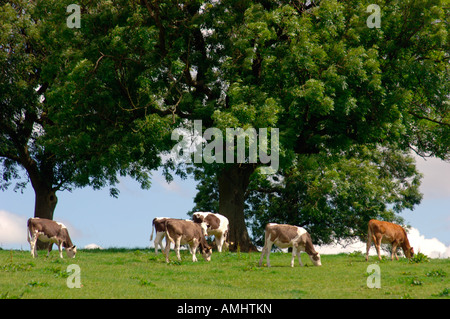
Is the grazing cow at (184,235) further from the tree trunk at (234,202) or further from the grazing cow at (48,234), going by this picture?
the tree trunk at (234,202)

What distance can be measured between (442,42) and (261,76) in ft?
29.7

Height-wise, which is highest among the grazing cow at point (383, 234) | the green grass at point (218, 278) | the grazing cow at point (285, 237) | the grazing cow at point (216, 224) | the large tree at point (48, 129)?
the large tree at point (48, 129)

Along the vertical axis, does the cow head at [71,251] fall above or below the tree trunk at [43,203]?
below

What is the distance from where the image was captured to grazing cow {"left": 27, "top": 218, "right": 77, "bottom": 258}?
25.2m

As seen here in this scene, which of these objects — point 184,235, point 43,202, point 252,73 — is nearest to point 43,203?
point 43,202

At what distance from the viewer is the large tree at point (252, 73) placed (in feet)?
90.0

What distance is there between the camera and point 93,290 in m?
15.1

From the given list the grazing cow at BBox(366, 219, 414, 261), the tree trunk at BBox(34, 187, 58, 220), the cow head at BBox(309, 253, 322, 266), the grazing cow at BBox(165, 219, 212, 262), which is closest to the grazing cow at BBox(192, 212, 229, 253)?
the grazing cow at BBox(165, 219, 212, 262)

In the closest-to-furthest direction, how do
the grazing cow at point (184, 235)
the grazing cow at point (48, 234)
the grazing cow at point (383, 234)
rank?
the grazing cow at point (184, 235), the grazing cow at point (383, 234), the grazing cow at point (48, 234)

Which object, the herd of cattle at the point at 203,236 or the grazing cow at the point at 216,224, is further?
the grazing cow at the point at 216,224

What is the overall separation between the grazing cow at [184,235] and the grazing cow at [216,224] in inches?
177

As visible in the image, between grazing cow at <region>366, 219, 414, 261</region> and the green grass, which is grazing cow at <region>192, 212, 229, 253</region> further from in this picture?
grazing cow at <region>366, 219, 414, 261</region>


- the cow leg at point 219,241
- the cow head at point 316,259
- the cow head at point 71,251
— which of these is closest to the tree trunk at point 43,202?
the cow head at point 71,251
